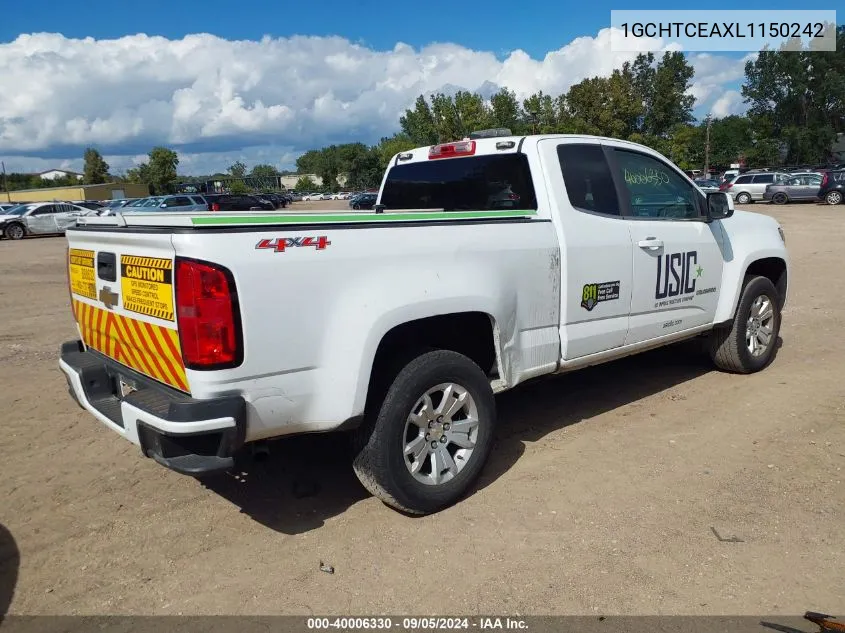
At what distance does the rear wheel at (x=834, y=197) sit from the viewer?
3045cm

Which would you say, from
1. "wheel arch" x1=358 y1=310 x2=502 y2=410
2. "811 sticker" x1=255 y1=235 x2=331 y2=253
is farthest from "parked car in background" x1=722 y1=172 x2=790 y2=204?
"811 sticker" x1=255 y1=235 x2=331 y2=253

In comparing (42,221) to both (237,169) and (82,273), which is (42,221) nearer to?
(82,273)

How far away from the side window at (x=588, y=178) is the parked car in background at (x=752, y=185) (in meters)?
33.7

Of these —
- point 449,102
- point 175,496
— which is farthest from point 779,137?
point 175,496

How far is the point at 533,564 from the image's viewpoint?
3.06 meters

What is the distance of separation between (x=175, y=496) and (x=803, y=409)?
14.6ft

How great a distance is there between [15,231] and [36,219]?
0.97 m

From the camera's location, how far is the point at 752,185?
3431 centimetres

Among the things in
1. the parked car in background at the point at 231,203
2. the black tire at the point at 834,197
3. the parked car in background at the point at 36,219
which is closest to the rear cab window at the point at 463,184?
the parked car in background at the point at 231,203

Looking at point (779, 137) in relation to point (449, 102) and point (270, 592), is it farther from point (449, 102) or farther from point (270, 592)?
point (270, 592)

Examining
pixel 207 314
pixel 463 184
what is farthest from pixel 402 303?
pixel 463 184

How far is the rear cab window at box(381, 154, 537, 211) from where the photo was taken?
13.8 ft

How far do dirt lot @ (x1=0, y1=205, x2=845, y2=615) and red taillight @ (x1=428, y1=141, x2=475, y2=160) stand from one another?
6.55ft

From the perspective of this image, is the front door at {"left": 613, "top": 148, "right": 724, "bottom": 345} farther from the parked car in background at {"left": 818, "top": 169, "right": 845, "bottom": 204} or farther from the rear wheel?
the rear wheel
